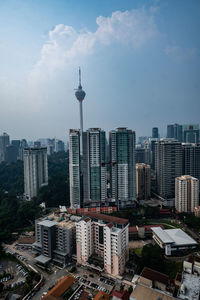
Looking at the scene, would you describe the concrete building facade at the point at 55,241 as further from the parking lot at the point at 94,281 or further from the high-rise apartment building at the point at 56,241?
the parking lot at the point at 94,281

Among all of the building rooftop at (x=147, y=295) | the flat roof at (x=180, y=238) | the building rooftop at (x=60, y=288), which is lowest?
the building rooftop at (x=60, y=288)

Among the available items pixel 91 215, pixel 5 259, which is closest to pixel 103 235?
pixel 91 215

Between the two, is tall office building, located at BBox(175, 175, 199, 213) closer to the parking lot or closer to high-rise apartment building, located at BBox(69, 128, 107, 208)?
high-rise apartment building, located at BBox(69, 128, 107, 208)

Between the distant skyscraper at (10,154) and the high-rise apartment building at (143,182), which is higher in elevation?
the distant skyscraper at (10,154)

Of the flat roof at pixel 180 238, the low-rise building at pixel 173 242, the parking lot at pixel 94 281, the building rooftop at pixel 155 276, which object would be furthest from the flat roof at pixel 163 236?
the parking lot at pixel 94 281

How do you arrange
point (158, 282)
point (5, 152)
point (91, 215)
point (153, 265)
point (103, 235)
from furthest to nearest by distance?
point (5, 152), point (91, 215), point (103, 235), point (153, 265), point (158, 282)

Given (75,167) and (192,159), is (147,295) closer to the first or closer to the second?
(75,167)

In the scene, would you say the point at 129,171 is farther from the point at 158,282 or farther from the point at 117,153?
the point at 158,282

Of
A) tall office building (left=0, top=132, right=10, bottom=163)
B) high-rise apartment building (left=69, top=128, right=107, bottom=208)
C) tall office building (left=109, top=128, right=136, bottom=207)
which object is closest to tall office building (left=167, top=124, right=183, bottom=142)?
tall office building (left=109, top=128, right=136, bottom=207)
